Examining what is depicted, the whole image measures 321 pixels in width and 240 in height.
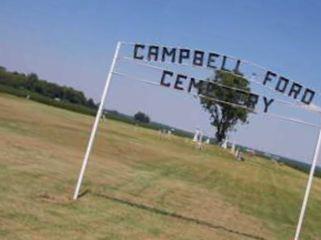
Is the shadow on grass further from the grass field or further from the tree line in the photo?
the tree line

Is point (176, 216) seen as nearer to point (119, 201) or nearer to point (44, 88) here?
point (119, 201)

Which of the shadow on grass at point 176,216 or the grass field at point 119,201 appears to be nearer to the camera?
the grass field at point 119,201

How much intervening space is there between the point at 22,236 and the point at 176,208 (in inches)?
327

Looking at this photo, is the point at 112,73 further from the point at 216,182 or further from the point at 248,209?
the point at 216,182

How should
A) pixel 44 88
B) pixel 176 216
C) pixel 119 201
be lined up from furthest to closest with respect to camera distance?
1. pixel 44 88
2. pixel 119 201
3. pixel 176 216

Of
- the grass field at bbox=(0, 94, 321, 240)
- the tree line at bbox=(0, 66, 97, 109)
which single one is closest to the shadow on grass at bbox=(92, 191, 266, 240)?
the grass field at bbox=(0, 94, 321, 240)

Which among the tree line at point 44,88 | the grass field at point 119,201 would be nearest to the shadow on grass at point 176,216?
the grass field at point 119,201

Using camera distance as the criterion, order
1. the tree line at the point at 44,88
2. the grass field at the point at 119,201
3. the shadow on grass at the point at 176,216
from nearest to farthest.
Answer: the grass field at the point at 119,201 < the shadow on grass at the point at 176,216 < the tree line at the point at 44,88

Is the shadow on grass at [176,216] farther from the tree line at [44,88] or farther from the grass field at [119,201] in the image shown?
the tree line at [44,88]

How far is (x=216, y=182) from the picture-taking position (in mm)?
31047

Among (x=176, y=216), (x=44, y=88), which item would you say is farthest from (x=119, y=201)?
(x=44, y=88)

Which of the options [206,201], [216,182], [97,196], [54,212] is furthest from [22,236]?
[216,182]

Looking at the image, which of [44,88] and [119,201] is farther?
[44,88]

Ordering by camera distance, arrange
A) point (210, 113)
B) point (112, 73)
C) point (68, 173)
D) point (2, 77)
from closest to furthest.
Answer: point (112, 73) < point (68, 173) < point (210, 113) < point (2, 77)
